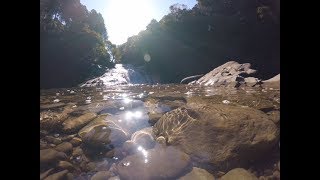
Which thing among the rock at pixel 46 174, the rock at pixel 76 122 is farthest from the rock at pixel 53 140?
the rock at pixel 46 174

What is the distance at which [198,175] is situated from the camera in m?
2.85

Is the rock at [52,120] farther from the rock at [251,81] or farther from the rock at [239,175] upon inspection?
the rock at [251,81]

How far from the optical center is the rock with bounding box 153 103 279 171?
10.3 ft

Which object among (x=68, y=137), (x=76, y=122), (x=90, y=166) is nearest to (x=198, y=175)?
(x=90, y=166)

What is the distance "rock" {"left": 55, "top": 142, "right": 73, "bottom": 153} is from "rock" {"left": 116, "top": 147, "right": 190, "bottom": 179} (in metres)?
0.85

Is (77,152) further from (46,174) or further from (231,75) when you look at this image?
(231,75)

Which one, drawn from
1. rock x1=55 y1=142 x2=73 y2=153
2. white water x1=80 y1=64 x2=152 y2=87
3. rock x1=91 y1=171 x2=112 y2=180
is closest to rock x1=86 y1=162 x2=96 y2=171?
rock x1=91 y1=171 x2=112 y2=180

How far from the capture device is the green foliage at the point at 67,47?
86.7 ft

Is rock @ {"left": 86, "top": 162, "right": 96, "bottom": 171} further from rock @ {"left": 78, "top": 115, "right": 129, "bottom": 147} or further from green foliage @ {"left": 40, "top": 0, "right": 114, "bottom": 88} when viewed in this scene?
green foliage @ {"left": 40, "top": 0, "right": 114, "bottom": 88}

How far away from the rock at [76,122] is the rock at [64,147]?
1.31 ft

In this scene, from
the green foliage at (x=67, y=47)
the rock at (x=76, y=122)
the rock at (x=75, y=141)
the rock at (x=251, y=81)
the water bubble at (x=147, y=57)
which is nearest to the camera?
the rock at (x=75, y=141)
